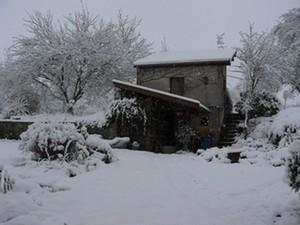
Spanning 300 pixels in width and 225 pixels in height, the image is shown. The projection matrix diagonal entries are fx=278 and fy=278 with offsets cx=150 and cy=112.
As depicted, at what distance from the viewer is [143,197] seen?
18.0ft

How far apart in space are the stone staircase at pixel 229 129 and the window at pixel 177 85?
11.6ft

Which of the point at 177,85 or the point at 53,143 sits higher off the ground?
the point at 177,85

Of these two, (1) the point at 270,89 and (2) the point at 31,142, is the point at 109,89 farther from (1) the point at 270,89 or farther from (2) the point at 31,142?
(2) the point at 31,142

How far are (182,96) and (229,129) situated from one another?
382 cm

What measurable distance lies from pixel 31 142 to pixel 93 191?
3.31 metres

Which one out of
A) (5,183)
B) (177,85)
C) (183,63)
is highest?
(183,63)

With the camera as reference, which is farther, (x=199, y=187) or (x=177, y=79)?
(x=177, y=79)

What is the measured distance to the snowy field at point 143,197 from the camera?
421 centimetres

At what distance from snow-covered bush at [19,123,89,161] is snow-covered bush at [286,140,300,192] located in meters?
5.84

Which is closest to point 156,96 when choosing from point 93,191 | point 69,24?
point 93,191

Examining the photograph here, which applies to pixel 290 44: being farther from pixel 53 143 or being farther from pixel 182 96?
pixel 53 143

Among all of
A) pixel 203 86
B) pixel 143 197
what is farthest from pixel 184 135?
pixel 143 197

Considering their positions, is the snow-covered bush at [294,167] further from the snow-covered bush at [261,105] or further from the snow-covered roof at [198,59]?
the snow-covered bush at [261,105]

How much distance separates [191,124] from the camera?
17.0 metres
